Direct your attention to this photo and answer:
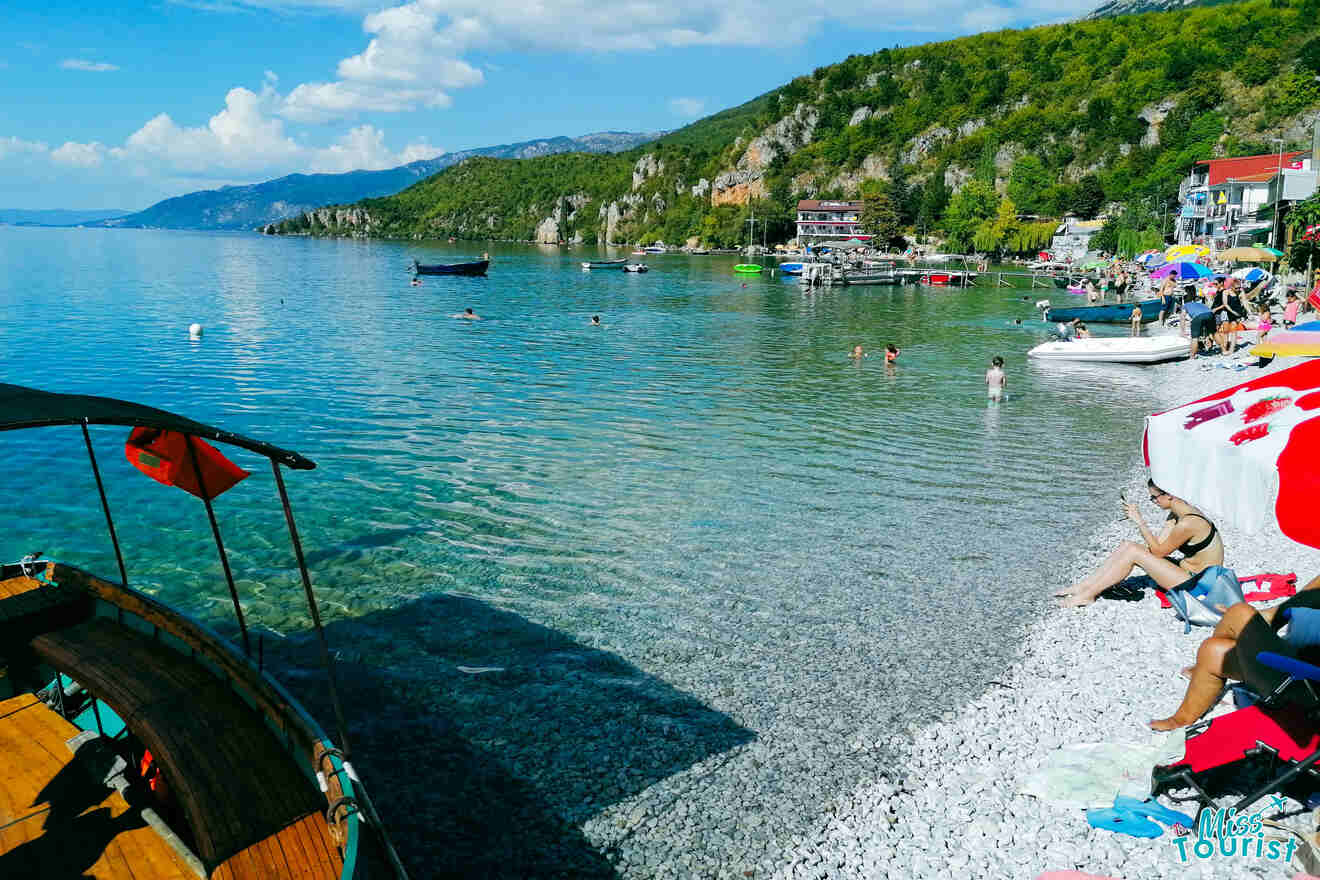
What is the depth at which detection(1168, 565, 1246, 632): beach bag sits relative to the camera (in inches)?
382

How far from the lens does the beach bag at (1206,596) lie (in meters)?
9.70

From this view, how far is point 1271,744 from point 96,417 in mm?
9135

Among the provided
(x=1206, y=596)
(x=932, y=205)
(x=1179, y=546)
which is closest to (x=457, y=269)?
(x=1179, y=546)

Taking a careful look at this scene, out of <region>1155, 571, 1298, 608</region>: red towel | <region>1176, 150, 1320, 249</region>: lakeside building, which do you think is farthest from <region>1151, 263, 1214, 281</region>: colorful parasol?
<region>1155, 571, 1298, 608</region>: red towel

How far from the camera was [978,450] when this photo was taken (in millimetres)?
22391

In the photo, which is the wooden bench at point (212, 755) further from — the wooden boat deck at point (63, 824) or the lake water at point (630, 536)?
the lake water at point (630, 536)

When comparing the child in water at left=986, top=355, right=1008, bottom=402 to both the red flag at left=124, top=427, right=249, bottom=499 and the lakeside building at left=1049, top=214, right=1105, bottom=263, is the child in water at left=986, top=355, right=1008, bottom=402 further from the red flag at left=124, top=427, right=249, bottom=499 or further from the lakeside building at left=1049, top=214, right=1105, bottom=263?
the lakeside building at left=1049, top=214, right=1105, bottom=263

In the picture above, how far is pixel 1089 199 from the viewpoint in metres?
165

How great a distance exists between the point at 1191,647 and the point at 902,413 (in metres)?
17.5

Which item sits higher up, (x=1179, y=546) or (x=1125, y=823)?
(x=1179, y=546)

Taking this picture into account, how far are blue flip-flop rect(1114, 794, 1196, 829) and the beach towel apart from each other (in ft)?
0.51

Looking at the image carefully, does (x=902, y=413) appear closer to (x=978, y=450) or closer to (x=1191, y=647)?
(x=978, y=450)

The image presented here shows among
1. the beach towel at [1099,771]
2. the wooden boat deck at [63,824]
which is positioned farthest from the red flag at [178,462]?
the beach towel at [1099,771]

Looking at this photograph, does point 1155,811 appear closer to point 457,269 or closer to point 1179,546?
point 1179,546
